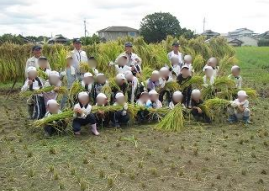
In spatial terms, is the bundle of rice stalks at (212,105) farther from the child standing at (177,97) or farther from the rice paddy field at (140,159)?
the child standing at (177,97)

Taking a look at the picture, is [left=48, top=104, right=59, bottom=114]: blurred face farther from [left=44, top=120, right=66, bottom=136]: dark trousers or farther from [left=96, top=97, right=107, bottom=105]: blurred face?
Answer: [left=96, top=97, right=107, bottom=105]: blurred face

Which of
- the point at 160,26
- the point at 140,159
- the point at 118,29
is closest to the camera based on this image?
the point at 140,159

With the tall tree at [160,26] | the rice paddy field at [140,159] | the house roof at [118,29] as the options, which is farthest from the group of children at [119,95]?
the house roof at [118,29]

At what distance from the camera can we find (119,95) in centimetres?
679

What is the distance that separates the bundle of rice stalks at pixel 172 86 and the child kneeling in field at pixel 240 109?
112 cm

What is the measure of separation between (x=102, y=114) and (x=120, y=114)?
1.16 feet

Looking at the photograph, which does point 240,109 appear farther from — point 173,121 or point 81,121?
point 81,121

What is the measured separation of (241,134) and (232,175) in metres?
1.91

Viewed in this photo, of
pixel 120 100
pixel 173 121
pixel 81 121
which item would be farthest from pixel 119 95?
pixel 173 121

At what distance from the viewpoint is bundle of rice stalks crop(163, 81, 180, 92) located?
303 inches

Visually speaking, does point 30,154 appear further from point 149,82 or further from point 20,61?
point 20,61

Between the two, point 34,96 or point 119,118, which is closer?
point 119,118

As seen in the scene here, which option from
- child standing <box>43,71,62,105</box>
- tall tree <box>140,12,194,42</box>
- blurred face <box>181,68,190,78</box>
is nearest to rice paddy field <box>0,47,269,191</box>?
child standing <box>43,71,62,105</box>

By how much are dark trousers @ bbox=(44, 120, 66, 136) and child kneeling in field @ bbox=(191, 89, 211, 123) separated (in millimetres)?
2455
